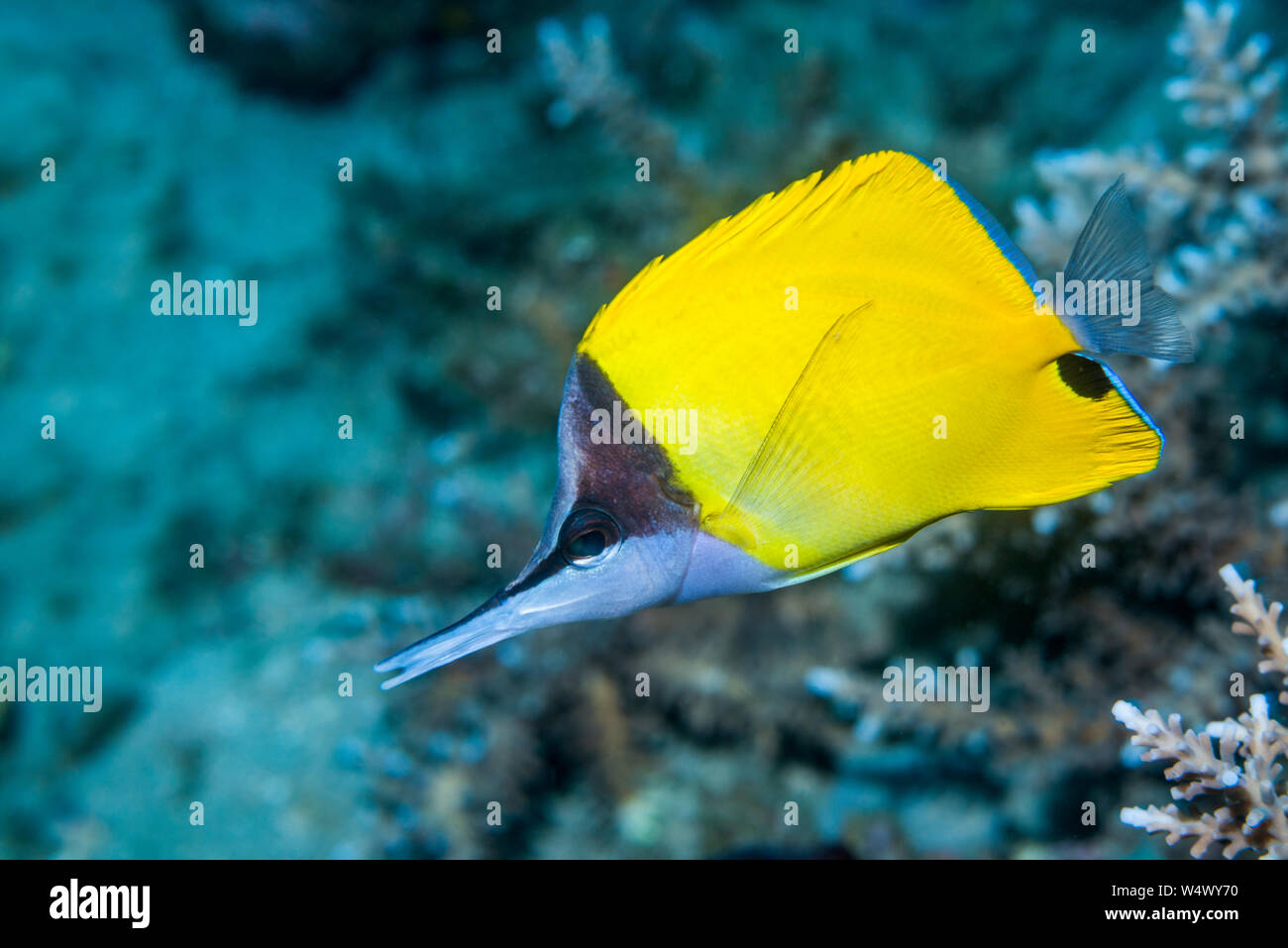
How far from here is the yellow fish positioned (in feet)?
3.32

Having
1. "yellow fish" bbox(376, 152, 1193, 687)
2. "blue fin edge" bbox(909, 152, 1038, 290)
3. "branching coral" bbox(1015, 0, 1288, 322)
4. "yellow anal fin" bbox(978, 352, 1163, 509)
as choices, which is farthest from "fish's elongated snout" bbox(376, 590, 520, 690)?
"branching coral" bbox(1015, 0, 1288, 322)

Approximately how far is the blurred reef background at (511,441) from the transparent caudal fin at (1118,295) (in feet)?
4.17

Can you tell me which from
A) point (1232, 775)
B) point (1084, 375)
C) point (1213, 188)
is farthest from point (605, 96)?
point (1232, 775)

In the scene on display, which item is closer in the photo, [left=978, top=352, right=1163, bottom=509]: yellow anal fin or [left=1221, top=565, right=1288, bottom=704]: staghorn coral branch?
[left=978, top=352, right=1163, bottom=509]: yellow anal fin

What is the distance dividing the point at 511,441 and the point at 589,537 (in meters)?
2.37

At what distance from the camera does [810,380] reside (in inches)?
39.4

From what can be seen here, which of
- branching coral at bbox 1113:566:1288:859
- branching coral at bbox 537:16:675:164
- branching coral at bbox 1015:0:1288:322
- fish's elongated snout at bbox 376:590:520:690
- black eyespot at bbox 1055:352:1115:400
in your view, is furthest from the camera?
branching coral at bbox 537:16:675:164

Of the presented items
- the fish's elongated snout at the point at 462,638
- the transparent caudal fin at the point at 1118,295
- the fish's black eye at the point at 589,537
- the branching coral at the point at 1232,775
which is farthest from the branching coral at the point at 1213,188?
the fish's elongated snout at the point at 462,638

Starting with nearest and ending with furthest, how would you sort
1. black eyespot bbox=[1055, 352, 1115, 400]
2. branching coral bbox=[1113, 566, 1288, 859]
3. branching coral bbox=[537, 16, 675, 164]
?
black eyespot bbox=[1055, 352, 1115, 400] < branching coral bbox=[1113, 566, 1288, 859] < branching coral bbox=[537, 16, 675, 164]

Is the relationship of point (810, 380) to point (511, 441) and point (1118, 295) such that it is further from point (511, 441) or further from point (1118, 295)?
point (511, 441)

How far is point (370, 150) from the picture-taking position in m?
4.93

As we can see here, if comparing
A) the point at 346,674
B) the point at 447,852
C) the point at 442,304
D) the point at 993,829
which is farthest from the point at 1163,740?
the point at 442,304

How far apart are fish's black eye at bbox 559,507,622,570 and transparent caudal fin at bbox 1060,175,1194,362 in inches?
26.5

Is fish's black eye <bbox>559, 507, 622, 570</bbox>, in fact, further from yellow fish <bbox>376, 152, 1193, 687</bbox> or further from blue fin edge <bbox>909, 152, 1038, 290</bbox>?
blue fin edge <bbox>909, 152, 1038, 290</bbox>
